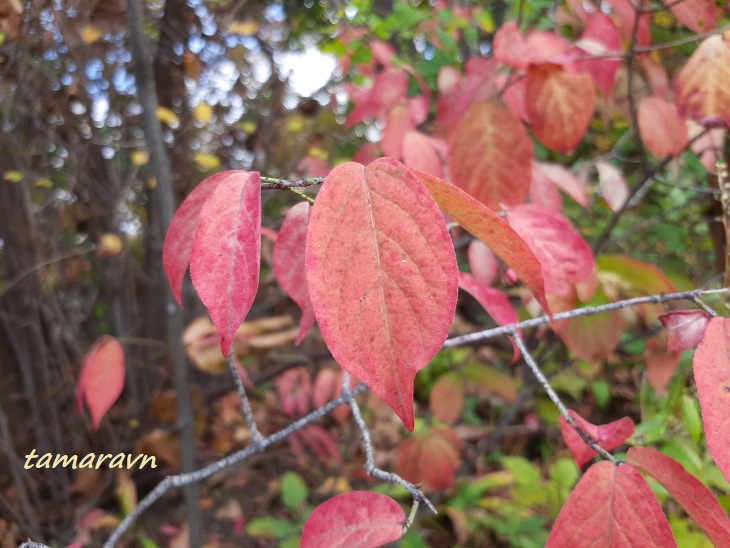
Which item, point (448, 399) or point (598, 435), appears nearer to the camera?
point (598, 435)

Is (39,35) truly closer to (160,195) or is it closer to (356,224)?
(160,195)

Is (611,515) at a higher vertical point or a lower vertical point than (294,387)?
higher

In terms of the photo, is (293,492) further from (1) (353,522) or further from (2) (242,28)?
(2) (242,28)

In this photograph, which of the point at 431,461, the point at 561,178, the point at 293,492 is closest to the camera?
the point at 561,178

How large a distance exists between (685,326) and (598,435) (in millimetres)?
142

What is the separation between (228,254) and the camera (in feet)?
1.21

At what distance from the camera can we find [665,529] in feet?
1.26

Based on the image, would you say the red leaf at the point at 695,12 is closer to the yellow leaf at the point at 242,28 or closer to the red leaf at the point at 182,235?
the red leaf at the point at 182,235

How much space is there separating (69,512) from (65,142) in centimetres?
124

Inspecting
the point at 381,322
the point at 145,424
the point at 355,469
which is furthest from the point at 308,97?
the point at 381,322

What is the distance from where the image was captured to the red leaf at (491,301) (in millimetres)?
592

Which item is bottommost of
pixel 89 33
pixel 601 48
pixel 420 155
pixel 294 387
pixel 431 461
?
pixel 294 387

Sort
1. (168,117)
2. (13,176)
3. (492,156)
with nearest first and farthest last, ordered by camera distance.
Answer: (492,156) < (13,176) < (168,117)

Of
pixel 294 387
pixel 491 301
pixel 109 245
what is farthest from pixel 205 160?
pixel 491 301
